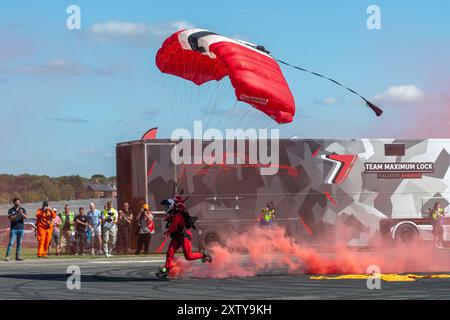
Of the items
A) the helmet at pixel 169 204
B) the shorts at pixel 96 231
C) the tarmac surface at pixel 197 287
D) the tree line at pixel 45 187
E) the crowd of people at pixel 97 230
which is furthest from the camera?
the tree line at pixel 45 187

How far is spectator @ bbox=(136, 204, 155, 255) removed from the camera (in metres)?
27.8

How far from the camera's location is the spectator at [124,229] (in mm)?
28672

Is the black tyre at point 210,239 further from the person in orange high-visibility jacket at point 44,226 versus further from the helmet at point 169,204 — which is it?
the helmet at point 169,204

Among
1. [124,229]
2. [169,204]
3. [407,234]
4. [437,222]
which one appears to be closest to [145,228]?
[124,229]

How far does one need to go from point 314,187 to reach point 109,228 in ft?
24.2

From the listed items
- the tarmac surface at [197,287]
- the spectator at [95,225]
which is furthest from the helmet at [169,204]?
the spectator at [95,225]

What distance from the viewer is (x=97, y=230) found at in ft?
96.6

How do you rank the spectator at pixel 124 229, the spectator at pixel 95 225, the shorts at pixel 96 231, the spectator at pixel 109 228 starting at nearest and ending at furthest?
the spectator at pixel 109 228 → the spectator at pixel 124 229 → the spectator at pixel 95 225 → the shorts at pixel 96 231

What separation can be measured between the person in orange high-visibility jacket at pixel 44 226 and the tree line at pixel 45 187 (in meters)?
76.5

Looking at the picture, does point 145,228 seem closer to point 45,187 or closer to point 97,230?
point 97,230

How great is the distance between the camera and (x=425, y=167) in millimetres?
30750

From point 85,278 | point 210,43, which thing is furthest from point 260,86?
point 85,278

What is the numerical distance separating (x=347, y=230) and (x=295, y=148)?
347 centimetres
